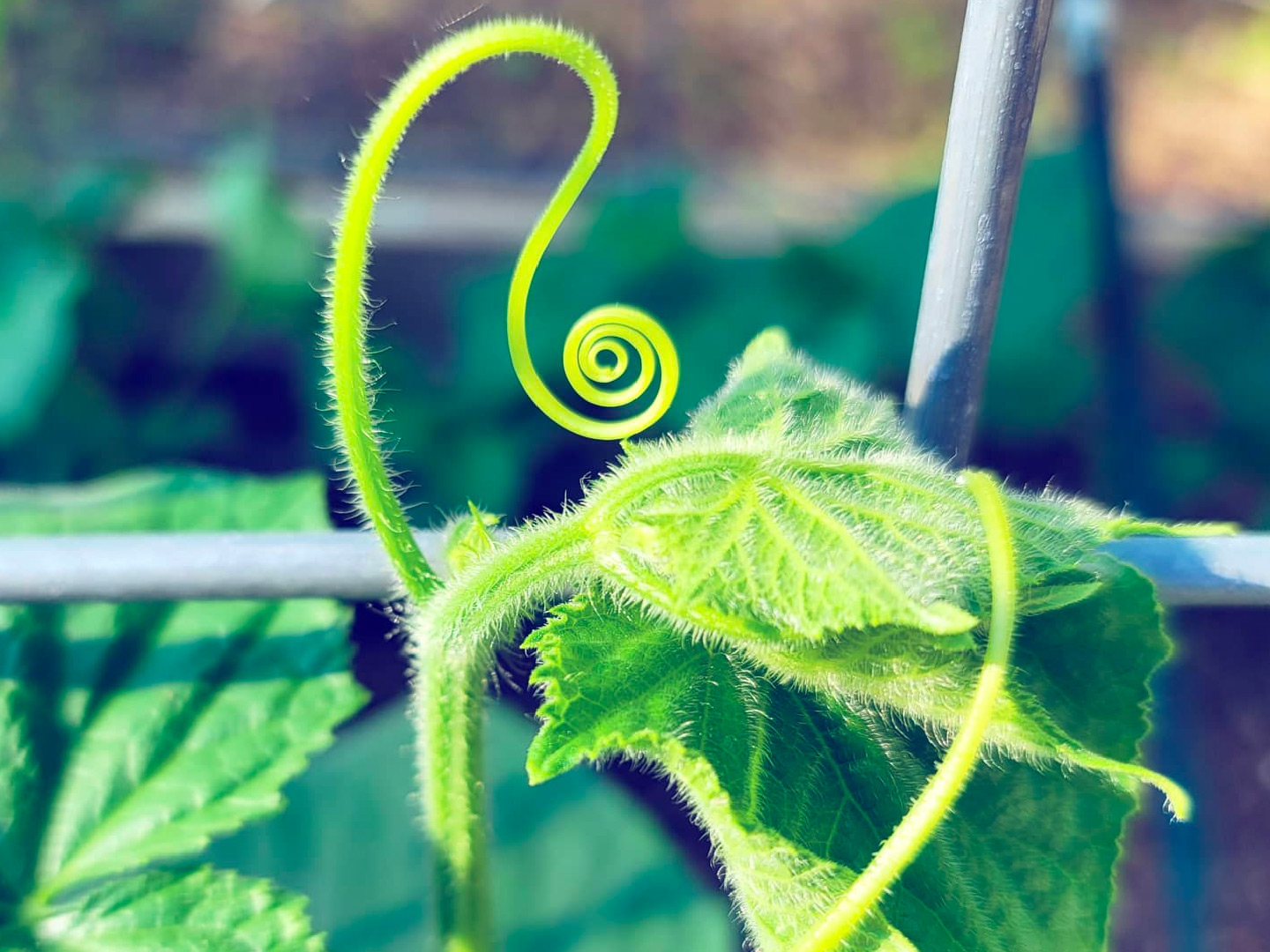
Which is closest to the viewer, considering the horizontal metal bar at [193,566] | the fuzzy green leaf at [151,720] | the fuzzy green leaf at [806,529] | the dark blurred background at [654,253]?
the fuzzy green leaf at [806,529]

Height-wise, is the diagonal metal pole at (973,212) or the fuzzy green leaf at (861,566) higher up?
the diagonal metal pole at (973,212)

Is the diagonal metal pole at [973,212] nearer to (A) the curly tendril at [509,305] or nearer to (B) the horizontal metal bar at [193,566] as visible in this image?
(A) the curly tendril at [509,305]

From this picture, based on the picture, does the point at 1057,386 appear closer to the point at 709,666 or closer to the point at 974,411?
the point at 974,411

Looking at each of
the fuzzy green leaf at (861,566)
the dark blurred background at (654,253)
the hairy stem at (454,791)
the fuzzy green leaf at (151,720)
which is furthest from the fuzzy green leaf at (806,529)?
the dark blurred background at (654,253)

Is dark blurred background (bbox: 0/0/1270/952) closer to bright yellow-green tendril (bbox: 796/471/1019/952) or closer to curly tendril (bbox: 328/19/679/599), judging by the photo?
curly tendril (bbox: 328/19/679/599)

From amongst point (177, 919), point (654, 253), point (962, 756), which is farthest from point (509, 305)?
point (654, 253)

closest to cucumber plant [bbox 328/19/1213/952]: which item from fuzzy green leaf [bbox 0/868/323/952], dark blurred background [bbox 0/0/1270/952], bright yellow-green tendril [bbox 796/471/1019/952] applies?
bright yellow-green tendril [bbox 796/471/1019/952]

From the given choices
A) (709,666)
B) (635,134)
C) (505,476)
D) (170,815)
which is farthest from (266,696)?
(635,134)
